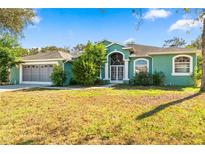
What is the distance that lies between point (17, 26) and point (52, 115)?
6.15 m

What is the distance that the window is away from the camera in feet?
73.6

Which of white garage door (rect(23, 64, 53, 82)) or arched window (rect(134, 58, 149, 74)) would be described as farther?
white garage door (rect(23, 64, 53, 82))

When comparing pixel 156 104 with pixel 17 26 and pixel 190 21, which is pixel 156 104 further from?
pixel 17 26

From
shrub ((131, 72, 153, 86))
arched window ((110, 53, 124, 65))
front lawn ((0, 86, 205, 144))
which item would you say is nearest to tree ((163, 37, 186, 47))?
arched window ((110, 53, 124, 65))

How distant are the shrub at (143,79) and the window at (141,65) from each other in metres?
1.57

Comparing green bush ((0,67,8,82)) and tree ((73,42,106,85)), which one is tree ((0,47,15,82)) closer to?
green bush ((0,67,8,82))

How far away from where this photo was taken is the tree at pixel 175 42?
50.2 metres

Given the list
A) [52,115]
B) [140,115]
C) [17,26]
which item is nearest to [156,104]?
[140,115]

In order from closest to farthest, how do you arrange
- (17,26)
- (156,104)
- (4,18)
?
(156,104)
(4,18)
(17,26)

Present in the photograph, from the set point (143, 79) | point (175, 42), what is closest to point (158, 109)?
point (143, 79)

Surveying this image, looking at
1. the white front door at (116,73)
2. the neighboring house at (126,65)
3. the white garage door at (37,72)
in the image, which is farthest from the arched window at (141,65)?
the white garage door at (37,72)

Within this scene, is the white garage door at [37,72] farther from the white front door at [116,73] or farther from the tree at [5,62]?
the white front door at [116,73]
